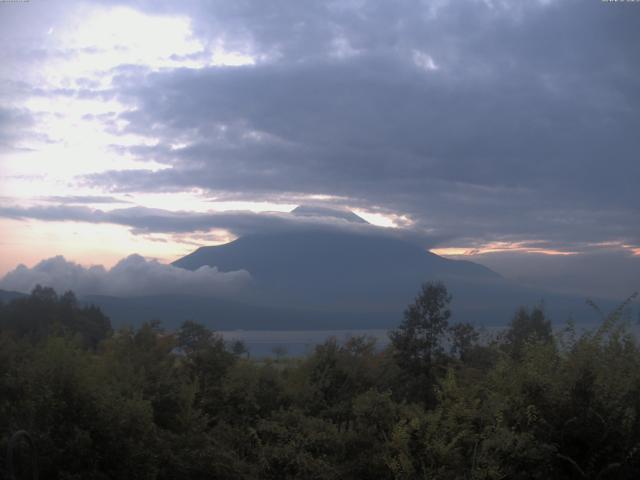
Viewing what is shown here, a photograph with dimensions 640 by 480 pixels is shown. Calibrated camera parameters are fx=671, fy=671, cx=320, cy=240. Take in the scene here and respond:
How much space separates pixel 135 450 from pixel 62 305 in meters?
44.1

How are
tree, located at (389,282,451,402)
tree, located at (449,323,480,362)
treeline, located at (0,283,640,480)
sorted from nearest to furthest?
treeline, located at (0,283,640,480) → tree, located at (389,282,451,402) → tree, located at (449,323,480,362)

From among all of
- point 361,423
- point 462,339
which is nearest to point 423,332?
point 462,339

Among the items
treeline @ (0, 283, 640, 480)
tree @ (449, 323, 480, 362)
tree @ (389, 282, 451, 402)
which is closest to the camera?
treeline @ (0, 283, 640, 480)

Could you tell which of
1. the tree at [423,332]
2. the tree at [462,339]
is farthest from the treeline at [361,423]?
the tree at [462,339]

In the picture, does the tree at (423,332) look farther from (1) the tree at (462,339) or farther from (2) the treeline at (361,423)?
(2) the treeline at (361,423)

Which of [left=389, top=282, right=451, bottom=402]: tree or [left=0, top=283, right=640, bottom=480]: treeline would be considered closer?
[left=0, top=283, right=640, bottom=480]: treeline

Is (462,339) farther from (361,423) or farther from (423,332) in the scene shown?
(361,423)

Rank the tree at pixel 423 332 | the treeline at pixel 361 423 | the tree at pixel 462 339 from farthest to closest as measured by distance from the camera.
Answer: the tree at pixel 462 339, the tree at pixel 423 332, the treeline at pixel 361 423

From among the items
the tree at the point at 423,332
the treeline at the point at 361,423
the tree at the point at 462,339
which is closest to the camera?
the treeline at the point at 361,423

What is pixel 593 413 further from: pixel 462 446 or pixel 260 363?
pixel 260 363

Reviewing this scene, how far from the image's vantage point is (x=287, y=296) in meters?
178

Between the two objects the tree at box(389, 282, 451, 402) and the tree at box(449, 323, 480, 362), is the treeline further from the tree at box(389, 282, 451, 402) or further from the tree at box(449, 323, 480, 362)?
the tree at box(449, 323, 480, 362)

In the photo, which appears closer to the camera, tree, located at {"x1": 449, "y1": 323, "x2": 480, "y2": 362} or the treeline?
the treeline

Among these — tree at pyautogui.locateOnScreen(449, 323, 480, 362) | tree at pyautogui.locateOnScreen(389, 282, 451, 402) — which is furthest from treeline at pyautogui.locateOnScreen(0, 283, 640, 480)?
tree at pyautogui.locateOnScreen(449, 323, 480, 362)
